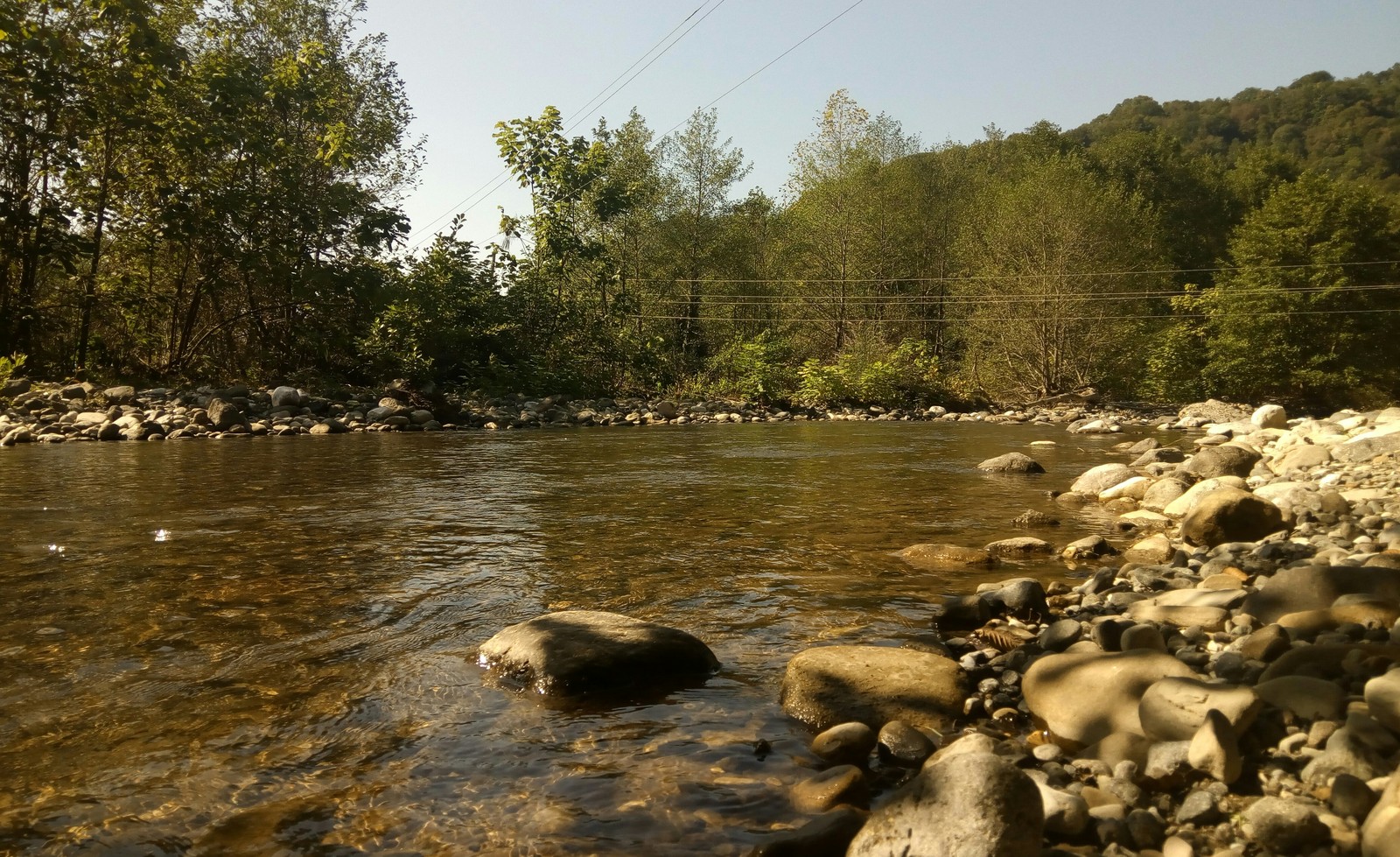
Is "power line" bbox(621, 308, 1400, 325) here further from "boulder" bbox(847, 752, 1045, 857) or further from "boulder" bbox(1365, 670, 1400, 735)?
"boulder" bbox(847, 752, 1045, 857)

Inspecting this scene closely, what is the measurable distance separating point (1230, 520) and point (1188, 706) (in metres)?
4.26

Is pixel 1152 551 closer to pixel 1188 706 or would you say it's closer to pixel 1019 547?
pixel 1019 547

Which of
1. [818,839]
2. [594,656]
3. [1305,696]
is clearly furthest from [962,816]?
[594,656]

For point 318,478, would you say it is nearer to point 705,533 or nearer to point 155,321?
point 705,533

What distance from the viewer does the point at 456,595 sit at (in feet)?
18.1

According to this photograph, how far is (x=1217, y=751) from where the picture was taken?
277 centimetres

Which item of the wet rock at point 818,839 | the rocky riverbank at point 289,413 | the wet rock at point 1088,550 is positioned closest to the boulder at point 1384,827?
the wet rock at point 818,839

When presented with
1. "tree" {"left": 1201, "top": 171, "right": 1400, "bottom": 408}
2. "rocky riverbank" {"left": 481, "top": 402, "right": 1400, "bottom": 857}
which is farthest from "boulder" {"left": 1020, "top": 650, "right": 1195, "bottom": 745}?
"tree" {"left": 1201, "top": 171, "right": 1400, "bottom": 408}

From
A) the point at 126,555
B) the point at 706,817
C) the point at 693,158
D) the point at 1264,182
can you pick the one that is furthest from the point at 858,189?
the point at 706,817

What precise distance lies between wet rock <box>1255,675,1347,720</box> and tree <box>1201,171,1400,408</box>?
35181mm

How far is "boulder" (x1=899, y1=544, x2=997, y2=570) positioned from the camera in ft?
20.7

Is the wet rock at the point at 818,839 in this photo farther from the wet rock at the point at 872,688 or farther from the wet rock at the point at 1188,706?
the wet rock at the point at 1188,706

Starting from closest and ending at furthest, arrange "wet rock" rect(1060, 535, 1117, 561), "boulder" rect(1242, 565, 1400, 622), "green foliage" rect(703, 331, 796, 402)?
"boulder" rect(1242, 565, 1400, 622)
"wet rock" rect(1060, 535, 1117, 561)
"green foliage" rect(703, 331, 796, 402)

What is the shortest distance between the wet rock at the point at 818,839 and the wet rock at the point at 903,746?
1.77ft
